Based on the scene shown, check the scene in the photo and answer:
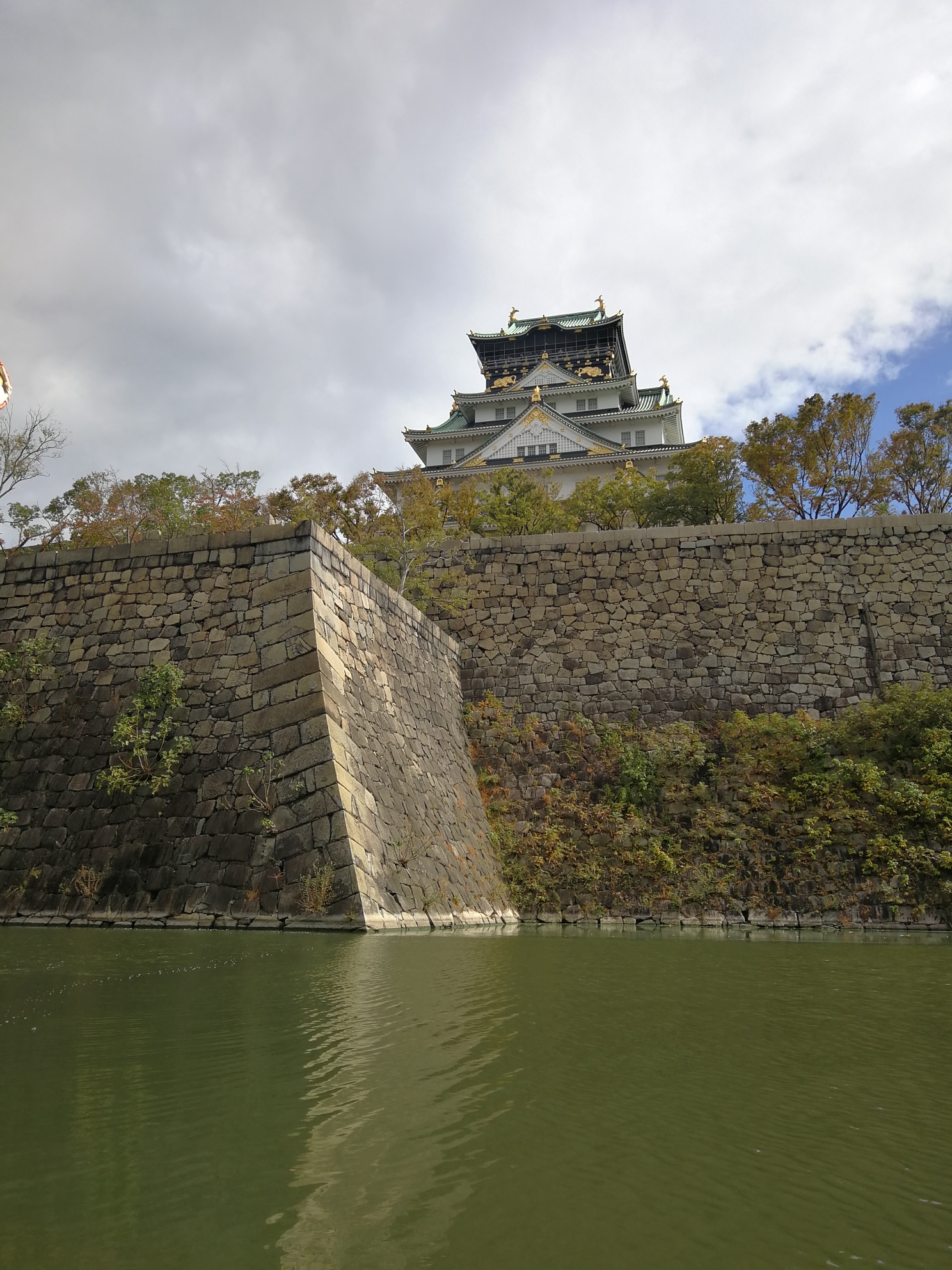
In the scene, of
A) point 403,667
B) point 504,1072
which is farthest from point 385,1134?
point 403,667

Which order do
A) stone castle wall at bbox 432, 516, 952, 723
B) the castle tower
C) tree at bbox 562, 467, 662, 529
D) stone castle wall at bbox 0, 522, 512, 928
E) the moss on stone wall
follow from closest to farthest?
stone castle wall at bbox 0, 522, 512, 928 < the moss on stone wall < stone castle wall at bbox 432, 516, 952, 723 < tree at bbox 562, 467, 662, 529 < the castle tower

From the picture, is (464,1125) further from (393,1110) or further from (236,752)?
(236,752)

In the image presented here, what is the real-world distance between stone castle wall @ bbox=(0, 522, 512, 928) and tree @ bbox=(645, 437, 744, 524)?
11240 mm

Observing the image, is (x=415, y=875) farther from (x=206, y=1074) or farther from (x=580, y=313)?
(x=580, y=313)

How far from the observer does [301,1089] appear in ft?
10.1

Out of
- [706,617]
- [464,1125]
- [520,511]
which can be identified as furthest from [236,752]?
[520,511]

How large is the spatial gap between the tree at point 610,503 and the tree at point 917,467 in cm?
515

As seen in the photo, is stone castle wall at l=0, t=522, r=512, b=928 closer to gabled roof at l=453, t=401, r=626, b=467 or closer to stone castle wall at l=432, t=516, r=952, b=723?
stone castle wall at l=432, t=516, r=952, b=723

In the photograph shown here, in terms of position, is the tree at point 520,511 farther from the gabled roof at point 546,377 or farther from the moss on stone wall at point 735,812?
the gabled roof at point 546,377

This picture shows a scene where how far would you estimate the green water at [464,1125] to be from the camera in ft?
6.50

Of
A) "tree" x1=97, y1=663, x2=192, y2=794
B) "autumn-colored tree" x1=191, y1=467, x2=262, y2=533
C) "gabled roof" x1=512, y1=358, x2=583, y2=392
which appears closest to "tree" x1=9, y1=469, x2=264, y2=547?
"autumn-colored tree" x1=191, y1=467, x2=262, y2=533

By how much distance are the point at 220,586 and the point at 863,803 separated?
899 cm

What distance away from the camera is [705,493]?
72.0 ft

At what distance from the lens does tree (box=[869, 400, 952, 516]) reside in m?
21.0
